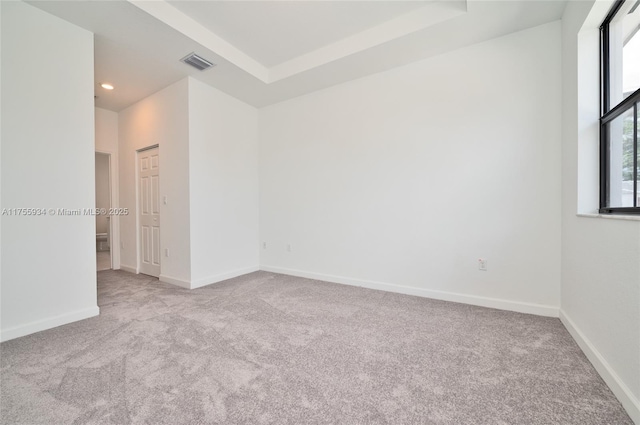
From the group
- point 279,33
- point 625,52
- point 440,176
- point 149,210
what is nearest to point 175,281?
point 149,210

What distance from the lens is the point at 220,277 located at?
3.88 meters

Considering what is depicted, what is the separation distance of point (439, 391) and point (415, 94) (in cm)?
308

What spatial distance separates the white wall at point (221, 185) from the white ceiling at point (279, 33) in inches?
18.5

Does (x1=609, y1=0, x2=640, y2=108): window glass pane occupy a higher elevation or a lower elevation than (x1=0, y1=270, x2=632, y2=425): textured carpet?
higher

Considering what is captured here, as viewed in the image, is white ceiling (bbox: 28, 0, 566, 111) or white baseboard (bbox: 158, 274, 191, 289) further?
white baseboard (bbox: 158, 274, 191, 289)

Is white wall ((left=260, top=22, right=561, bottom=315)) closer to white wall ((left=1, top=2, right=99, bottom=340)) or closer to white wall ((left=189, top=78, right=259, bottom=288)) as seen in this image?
white wall ((left=189, top=78, right=259, bottom=288))

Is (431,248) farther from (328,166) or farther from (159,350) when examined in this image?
(159,350)

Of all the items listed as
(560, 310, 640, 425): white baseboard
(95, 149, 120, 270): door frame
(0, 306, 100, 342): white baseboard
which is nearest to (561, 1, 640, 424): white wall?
(560, 310, 640, 425): white baseboard

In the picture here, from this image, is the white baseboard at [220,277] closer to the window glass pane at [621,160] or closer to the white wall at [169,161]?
the white wall at [169,161]

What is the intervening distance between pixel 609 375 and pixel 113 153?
6.68 m

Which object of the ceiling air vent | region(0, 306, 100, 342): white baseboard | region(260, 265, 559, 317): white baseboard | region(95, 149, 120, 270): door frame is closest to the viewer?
region(0, 306, 100, 342): white baseboard

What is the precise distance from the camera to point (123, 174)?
14.9ft

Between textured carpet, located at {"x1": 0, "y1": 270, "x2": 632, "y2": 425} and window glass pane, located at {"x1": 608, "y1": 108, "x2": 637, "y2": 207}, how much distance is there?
1180 millimetres

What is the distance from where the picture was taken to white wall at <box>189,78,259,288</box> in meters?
3.59
